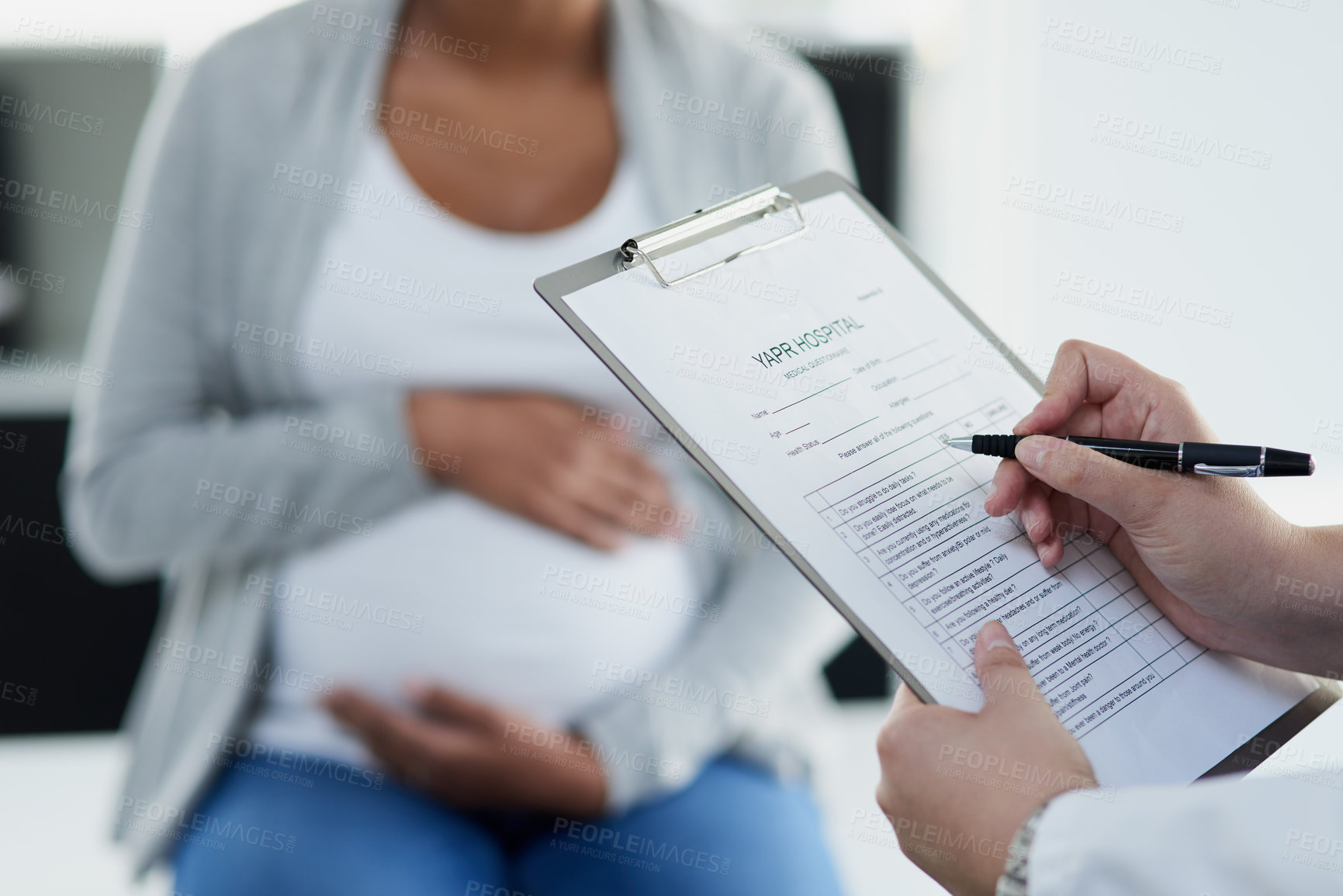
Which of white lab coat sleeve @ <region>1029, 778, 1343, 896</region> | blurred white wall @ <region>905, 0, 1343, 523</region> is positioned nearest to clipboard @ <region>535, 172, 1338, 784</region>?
white lab coat sleeve @ <region>1029, 778, 1343, 896</region>

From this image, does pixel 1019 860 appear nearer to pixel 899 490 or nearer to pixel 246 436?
pixel 899 490

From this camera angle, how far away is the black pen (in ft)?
1.84

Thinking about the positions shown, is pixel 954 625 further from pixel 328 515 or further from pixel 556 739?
pixel 328 515

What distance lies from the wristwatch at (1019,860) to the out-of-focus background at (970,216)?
91 centimetres

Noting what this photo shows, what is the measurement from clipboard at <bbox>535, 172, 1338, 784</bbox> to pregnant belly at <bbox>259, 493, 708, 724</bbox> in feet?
1.22

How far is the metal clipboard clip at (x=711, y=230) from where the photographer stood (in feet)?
1.92

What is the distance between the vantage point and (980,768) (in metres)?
0.50

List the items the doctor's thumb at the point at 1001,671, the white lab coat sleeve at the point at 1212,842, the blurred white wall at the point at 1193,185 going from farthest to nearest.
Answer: the blurred white wall at the point at 1193,185
the doctor's thumb at the point at 1001,671
the white lab coat sleeve at the point at 1212,842

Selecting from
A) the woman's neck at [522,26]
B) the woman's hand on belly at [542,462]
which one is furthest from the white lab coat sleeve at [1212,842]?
the woman's neck at [522,26]

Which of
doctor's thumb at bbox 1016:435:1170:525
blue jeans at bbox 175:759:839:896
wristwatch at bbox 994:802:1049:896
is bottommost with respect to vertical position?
blue jeans at bbox 175:759:839:896

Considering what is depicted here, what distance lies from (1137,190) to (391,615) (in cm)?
120

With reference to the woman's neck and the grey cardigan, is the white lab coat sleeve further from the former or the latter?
the woman's neck

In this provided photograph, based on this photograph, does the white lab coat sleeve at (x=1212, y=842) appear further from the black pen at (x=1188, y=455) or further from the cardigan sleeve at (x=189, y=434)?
the cardigan sleeve at (x=189, y=434)

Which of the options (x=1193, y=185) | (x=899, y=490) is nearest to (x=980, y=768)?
(x=899, y=490)
